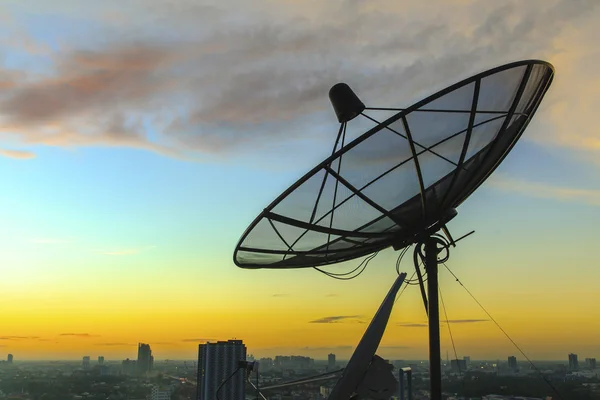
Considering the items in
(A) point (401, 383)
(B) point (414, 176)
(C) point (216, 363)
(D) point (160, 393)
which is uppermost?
(B) point (414, 176)

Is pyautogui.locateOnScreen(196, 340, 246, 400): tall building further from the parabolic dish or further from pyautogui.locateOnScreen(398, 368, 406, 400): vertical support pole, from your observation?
pyautogui.locateOnScreen(398, 368, 406, 400): vertical support pole

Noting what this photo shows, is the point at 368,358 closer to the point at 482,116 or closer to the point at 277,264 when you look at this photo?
the point at 277,264

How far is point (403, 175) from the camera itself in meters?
11.8

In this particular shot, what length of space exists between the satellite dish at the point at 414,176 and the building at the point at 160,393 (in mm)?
40453

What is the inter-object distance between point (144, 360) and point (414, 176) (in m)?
53.1

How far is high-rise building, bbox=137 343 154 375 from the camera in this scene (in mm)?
56662

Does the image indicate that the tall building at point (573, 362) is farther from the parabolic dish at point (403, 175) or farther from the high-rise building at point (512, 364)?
the parabolic dish at point (403, 175)

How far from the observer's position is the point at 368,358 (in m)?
9.84

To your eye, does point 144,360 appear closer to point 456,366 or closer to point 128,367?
point 128,367

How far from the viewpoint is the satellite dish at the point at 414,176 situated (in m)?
10.2

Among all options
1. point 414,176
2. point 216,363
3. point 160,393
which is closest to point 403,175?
point 414,176

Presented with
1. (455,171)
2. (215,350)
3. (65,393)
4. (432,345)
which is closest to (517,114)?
(455,171)

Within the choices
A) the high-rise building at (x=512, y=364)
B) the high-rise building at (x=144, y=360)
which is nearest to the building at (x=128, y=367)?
the high-rise building at (x=144, y=360)

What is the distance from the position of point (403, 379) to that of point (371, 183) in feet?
14.2
